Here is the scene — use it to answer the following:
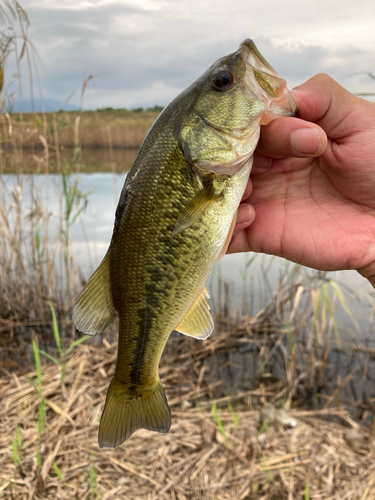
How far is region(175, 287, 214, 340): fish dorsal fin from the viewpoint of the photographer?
1.84m

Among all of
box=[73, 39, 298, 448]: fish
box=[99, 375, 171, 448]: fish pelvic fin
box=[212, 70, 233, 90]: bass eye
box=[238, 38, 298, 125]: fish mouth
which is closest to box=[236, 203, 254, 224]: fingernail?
box=[73, 39, 298, 448]: fish

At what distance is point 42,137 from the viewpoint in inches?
219

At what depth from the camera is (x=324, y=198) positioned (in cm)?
242

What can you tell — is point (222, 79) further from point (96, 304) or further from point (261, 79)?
point (96, 304)

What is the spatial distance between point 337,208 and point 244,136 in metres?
1.02

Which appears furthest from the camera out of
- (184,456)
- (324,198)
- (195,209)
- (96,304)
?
(184,456)

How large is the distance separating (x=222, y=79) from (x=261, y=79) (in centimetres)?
16

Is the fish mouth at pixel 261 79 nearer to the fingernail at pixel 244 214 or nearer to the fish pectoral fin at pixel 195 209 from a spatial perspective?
the fish pectoral fin at pixel 195 209

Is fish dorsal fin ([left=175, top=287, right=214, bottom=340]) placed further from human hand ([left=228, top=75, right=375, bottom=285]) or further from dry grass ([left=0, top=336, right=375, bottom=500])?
dry grass ([left=0, top=336, right=375, bottom=500])

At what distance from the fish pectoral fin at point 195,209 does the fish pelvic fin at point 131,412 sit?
777 millimetres

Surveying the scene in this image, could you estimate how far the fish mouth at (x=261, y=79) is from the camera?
5.44 ft

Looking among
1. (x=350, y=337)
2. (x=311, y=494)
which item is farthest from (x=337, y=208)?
(x=350, y=337)

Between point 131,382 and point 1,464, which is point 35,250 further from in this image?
point 131,382

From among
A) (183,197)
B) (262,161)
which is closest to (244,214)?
(262,161)
